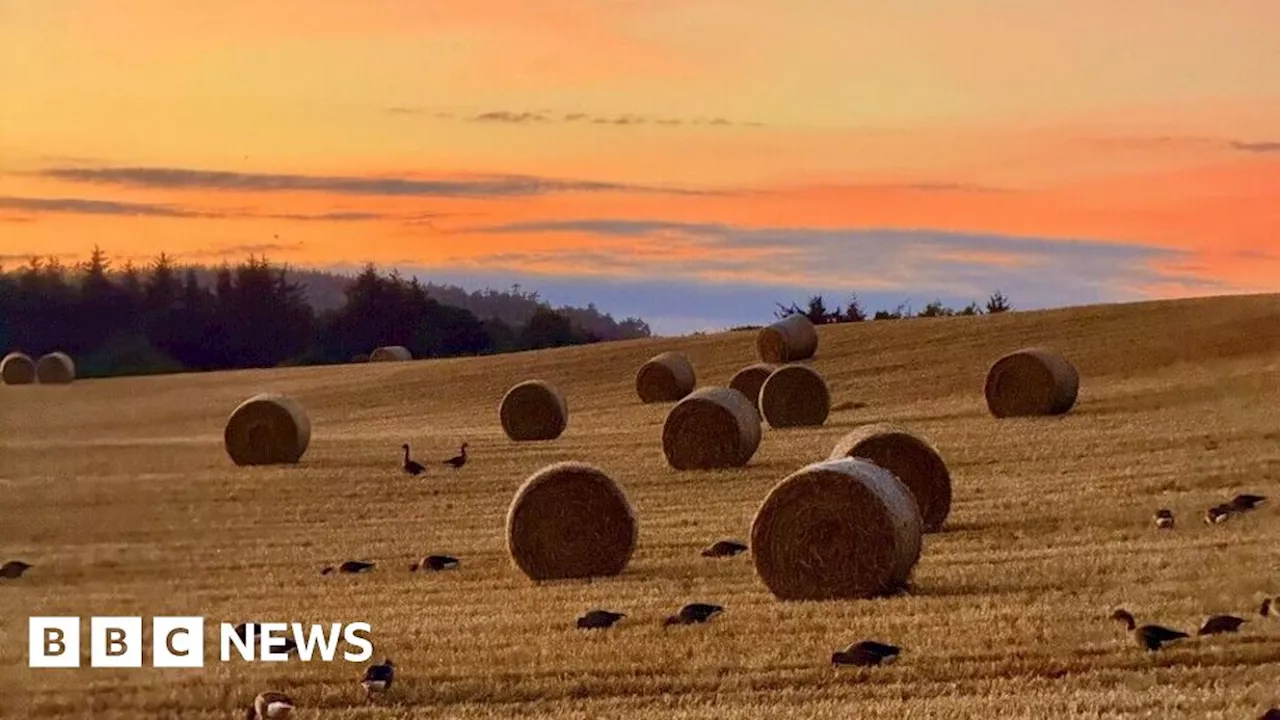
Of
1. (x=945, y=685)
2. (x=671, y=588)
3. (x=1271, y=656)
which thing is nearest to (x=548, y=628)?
(x=671, y=588)

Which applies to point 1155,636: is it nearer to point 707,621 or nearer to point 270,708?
point 707,621

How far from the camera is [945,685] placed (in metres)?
11.0

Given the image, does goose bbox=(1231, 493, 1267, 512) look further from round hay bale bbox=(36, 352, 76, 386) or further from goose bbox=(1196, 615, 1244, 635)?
round hay bale bbox=(36, 352, 76, 386)

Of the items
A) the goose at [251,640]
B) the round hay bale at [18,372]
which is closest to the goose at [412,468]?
the goose at [251,640]

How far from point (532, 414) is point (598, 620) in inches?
804

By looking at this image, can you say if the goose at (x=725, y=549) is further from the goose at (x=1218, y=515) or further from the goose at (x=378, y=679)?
the goose at (x=378, y=679)

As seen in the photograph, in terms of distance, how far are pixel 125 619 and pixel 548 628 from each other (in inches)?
163

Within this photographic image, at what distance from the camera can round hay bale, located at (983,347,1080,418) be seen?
1233 inches

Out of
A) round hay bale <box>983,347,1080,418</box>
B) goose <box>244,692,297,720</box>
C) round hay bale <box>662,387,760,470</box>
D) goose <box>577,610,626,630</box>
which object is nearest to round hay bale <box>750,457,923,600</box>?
goose <box>577,610,626,630</box>

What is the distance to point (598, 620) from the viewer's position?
13242 mm

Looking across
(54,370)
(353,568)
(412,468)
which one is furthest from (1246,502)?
(54,370)

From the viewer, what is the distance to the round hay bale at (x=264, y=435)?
30234 mm

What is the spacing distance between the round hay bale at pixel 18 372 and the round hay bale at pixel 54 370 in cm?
21

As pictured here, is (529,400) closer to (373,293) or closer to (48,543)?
(48,543)
